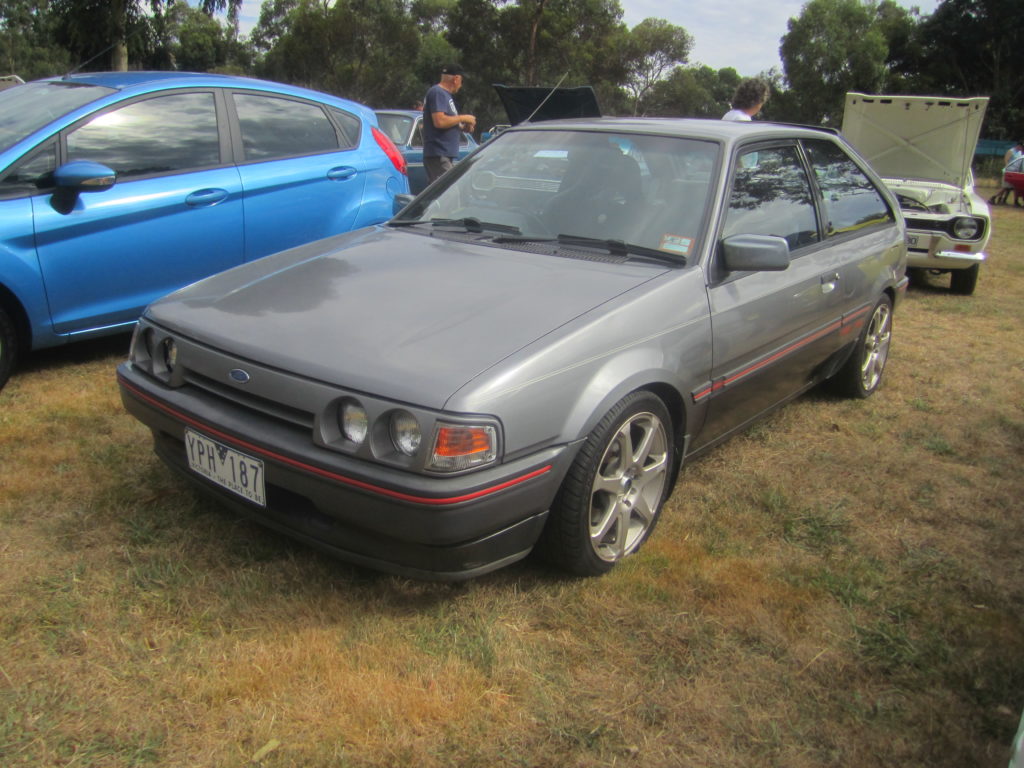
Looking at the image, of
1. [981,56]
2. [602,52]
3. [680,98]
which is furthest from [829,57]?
[680,98]

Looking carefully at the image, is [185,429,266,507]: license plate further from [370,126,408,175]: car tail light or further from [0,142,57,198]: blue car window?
[370,126,408,175]: car tail light

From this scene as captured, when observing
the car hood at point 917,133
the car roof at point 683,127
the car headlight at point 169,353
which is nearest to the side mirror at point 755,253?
the car roof at point 683,127

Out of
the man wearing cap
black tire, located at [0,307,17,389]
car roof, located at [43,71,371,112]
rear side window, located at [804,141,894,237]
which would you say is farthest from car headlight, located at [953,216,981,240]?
black tire, located at [0,307,17,389]

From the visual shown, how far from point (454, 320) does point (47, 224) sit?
8.04 feet

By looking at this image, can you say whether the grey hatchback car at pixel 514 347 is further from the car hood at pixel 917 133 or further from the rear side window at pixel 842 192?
the car hood at pixel 917 133

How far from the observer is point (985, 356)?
572 cm

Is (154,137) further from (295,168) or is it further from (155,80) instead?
(295,168)

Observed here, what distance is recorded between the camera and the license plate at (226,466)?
2367 mm

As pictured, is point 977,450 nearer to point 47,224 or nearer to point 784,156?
point 784,156

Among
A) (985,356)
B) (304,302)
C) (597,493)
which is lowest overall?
(985,356)

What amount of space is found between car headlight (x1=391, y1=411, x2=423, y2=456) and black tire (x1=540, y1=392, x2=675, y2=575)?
495 mm

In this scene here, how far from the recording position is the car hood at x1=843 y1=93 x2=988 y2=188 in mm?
8102

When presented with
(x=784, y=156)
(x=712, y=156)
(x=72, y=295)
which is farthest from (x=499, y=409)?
(x=72, y=295)

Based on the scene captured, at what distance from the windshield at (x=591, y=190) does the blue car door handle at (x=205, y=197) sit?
1.40 m
